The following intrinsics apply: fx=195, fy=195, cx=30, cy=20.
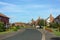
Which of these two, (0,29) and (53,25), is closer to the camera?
(0,29)

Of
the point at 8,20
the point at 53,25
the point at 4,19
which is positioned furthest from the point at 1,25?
the point at 8,20

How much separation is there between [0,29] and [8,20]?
2257 inches

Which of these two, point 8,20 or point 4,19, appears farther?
point 8,20

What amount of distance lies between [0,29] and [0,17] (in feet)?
143

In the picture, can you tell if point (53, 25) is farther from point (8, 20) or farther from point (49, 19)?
point (49, 19)

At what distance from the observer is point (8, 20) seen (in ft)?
363

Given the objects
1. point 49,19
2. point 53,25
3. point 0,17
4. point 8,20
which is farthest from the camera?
point 49,19

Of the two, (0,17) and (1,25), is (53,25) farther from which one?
(1,25)

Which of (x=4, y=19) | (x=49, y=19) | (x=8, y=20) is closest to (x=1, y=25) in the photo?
(x=4, y=19)

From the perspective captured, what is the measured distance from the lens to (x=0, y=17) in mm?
96312

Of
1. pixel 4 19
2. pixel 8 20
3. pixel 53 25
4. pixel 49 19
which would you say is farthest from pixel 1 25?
pixel 49 19

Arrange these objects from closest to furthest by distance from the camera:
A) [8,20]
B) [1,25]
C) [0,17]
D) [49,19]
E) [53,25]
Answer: [1,25], [53,25], [0,17], [8,20], [49,19]

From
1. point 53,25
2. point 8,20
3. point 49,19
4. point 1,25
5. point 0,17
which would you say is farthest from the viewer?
point 49,19

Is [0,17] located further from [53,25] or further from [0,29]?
[0,29]
